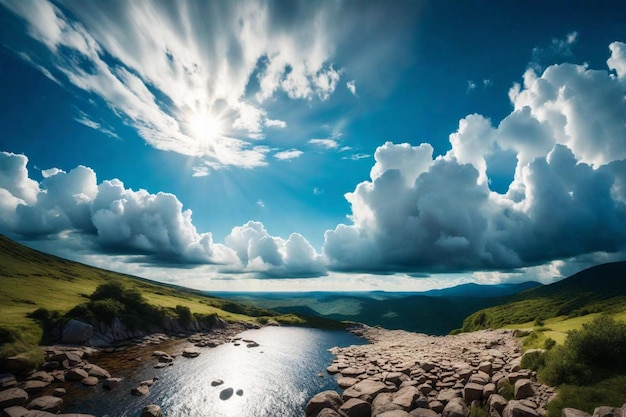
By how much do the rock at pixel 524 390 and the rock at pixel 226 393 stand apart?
33996 mm

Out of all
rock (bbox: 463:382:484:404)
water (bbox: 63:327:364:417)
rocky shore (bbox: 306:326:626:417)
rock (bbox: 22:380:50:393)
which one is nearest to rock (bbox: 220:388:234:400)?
water (bbox: 63:327:364:417)

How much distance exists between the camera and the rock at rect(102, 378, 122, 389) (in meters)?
38.4

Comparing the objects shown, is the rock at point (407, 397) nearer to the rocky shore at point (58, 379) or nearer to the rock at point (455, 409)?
the rock at point (455, 409)

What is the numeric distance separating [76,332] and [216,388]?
3850 cm

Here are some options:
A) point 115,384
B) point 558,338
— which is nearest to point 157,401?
point 115,384

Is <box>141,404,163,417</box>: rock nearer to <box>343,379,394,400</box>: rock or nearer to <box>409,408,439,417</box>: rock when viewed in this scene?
<box>343,379,394,400</box>: rock

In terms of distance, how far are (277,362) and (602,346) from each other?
54.2m

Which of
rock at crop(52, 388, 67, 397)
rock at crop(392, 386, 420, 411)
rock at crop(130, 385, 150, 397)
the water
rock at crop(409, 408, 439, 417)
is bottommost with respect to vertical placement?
the water

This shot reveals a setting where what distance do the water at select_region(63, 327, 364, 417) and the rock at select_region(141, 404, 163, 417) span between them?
837mm

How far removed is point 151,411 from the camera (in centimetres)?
3116

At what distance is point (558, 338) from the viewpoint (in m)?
39.2

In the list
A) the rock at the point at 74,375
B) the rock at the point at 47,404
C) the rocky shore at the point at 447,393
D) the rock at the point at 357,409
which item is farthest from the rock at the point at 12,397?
the rock at the point at 357,409

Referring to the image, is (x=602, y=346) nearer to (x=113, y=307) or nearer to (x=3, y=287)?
(x=113, y=307)

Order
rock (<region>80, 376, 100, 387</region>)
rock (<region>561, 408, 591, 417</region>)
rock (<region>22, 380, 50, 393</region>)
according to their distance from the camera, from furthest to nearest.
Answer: rock (<region>80, 376, 100, 387</region>), rock (<region>22, 380, 50, 393</region>), rock (<region>561, 408, 591, 417</region>)
